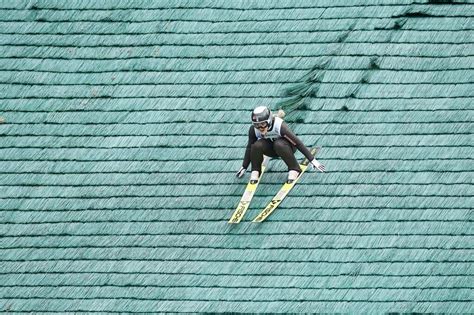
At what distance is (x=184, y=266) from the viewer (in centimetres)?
1307

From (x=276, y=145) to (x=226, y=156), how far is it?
2.08 ft

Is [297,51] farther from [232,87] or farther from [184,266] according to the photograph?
[184,266]

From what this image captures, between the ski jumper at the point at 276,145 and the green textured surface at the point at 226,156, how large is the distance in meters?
0.20

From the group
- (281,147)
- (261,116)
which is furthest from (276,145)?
(261,116)

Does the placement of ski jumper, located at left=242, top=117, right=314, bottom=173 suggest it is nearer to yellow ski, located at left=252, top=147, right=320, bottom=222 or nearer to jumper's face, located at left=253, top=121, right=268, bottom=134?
jumper's face, located at left=253, top=121, right=268, bottom=134

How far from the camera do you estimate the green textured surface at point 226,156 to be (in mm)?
12828

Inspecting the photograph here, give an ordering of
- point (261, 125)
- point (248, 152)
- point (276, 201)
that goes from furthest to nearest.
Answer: point (248, 152), point (261, 125), point (276, 201)

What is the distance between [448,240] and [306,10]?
3252 millimetres

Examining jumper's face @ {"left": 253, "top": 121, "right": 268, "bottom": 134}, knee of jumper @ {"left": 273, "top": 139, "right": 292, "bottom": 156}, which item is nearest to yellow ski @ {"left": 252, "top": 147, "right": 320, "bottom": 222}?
knee of jumper @ {"left": 273, "top": 139, "right": 292, "bottom": 156}

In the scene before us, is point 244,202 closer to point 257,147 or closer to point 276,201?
point 276,201

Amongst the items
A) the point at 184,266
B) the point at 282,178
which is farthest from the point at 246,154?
the point at 184,266

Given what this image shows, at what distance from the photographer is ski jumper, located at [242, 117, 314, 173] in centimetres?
1349

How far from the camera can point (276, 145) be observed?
13.5m

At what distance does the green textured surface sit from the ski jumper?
203mm
